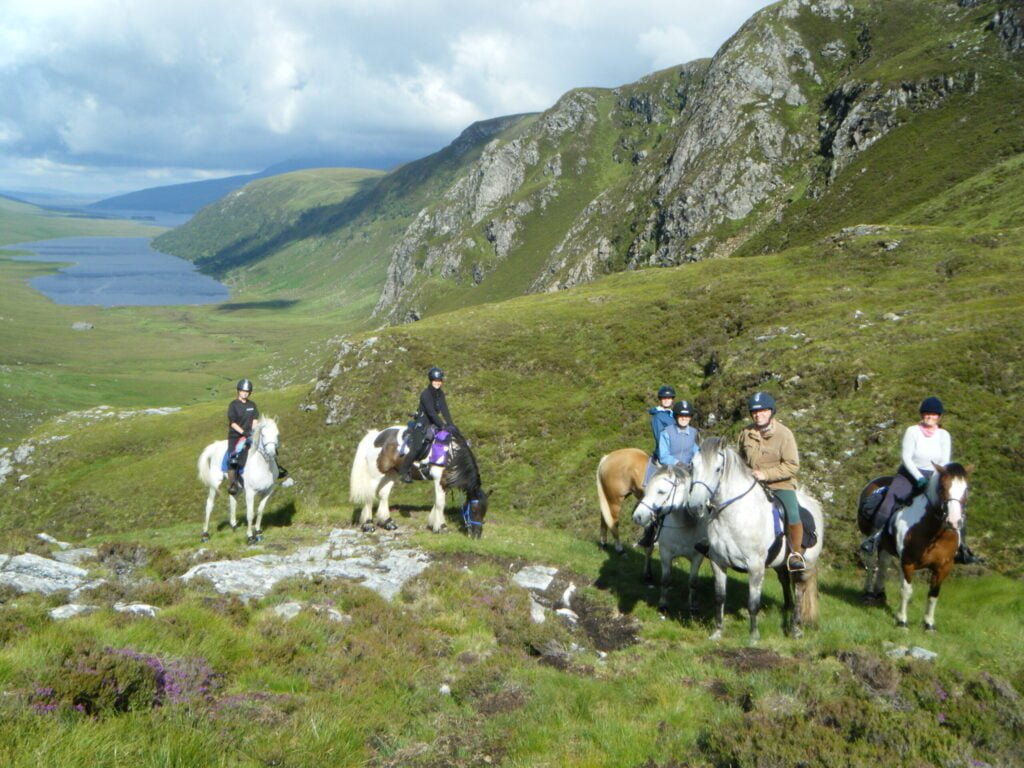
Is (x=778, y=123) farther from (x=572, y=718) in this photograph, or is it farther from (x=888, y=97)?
(x=572, y=718)

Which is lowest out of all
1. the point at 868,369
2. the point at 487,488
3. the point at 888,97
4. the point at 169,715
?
the point at 487,488

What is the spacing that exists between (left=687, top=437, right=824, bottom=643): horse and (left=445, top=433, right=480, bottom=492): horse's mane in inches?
339

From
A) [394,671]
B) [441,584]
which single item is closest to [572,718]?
[394,671]

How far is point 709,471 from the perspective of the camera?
10859 mm

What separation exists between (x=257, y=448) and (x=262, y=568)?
242 inches

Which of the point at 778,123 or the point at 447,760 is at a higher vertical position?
the point at 778,123

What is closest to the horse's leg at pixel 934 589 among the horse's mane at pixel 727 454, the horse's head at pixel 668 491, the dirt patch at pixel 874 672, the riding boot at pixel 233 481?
the dirt patch at pixel 874 672

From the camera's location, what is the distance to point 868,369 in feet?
85.1

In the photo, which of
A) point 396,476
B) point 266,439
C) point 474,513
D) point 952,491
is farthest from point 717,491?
point 266,439

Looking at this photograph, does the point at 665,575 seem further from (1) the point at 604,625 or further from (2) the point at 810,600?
(2) the point at 810,600

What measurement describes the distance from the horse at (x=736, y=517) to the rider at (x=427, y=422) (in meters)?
8.79

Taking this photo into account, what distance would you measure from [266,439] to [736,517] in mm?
13768

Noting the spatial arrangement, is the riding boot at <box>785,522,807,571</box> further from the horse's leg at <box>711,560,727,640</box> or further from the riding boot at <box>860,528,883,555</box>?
the riding boot at <box>860,528,883,555</box>

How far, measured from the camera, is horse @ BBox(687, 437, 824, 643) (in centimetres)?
1087
